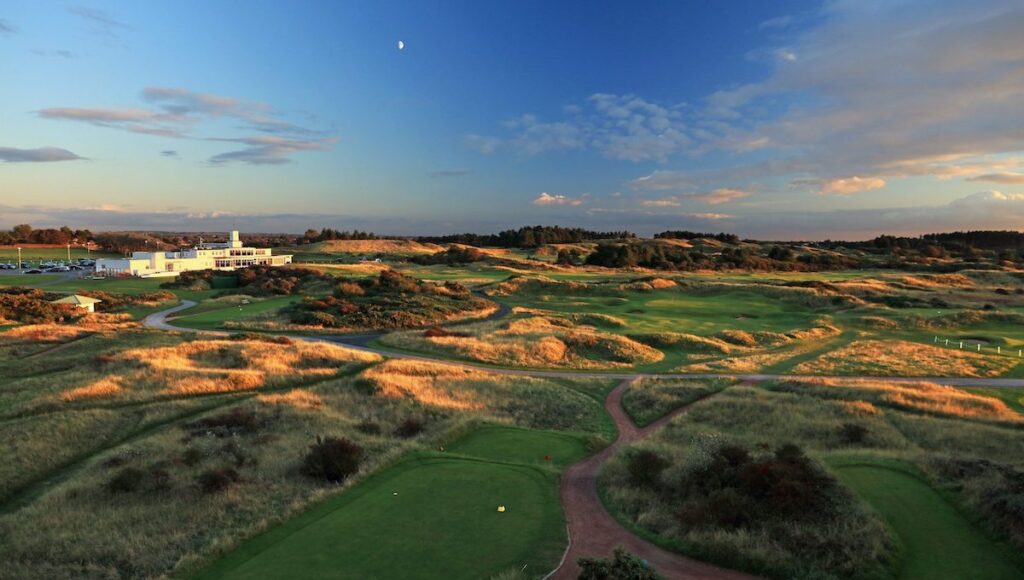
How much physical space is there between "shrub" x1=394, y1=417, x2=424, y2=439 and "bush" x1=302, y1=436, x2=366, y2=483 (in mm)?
4176

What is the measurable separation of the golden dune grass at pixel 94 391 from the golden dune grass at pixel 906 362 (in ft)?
165

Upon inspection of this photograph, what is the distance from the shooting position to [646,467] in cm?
2212

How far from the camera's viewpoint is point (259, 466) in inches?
971

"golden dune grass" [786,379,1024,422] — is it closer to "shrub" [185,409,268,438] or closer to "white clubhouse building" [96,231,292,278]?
"shrub" [185,409,268,438]

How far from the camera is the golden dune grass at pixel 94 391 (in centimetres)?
3412

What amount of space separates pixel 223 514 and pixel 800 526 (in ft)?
63.8

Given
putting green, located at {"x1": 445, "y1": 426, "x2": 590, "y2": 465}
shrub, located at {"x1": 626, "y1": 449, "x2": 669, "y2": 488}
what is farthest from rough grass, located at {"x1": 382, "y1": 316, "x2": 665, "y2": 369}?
shrub, located at {"x1": 626, "y1": 449, "x2": 669, "y2": 488}

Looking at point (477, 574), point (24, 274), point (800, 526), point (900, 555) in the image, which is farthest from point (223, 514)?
point (24, 274)

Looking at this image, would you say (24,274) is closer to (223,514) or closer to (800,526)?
(223,514)

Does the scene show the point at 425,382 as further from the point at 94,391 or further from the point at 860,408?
the point at 860,408

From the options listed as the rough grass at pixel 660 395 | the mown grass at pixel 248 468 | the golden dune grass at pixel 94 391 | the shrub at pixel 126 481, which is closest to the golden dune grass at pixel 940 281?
the rough grass at pixel 660 395

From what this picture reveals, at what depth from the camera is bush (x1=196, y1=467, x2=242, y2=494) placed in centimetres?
2225

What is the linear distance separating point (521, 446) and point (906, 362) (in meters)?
40.6

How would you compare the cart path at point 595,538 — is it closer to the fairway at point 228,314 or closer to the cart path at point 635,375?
the cart path at point 635,375
